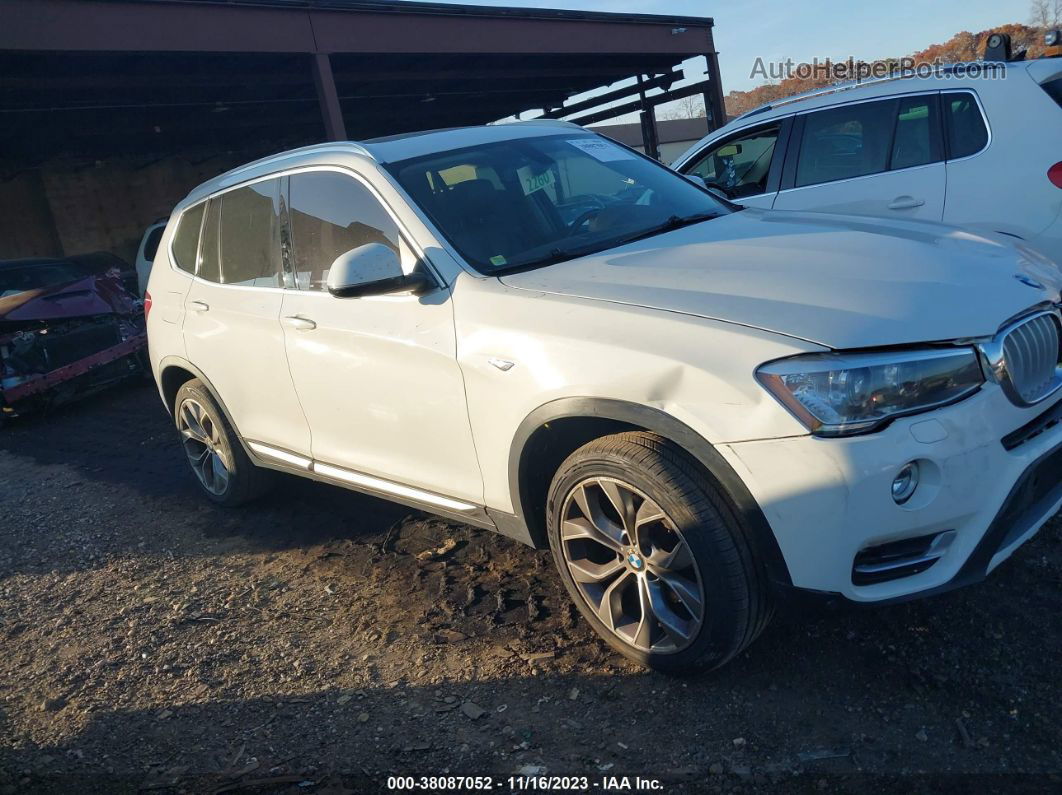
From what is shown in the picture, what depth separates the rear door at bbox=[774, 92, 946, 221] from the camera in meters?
5.62

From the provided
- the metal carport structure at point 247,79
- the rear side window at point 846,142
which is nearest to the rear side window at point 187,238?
the rear side window at point 846,142

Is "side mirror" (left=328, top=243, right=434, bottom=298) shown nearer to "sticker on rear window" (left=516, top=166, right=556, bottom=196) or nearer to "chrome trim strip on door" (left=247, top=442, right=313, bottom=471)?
"sticker on rear window" (left=516, top=166, right=556, bottom=196)

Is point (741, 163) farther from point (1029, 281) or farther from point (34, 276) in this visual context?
point (34, 276)

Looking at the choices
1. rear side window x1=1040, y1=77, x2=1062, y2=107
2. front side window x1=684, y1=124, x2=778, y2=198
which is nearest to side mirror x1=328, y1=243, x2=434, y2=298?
front side window x1=684, y1=124, x2=778, y2=198

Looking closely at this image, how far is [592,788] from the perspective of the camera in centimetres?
261

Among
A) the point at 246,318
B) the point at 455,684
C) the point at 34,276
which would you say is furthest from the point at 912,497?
the point at 34,276

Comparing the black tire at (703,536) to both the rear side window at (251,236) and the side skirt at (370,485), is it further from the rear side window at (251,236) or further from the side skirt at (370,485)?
the rear side window at (251,236)

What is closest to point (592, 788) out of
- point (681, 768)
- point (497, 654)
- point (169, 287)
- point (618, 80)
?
point (681, 768)

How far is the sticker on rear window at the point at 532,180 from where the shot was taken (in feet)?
12.7

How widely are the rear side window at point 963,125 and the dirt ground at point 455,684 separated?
2769mm

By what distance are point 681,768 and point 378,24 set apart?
38.1 ft

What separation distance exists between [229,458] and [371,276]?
7.13ft

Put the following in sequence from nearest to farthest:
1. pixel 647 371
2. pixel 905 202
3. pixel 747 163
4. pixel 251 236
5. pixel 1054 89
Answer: pixel 647 371, pixel 251 236, pixel 1054 89, pixel 905 202, pixel 747 163

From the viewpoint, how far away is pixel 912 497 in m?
2.48
